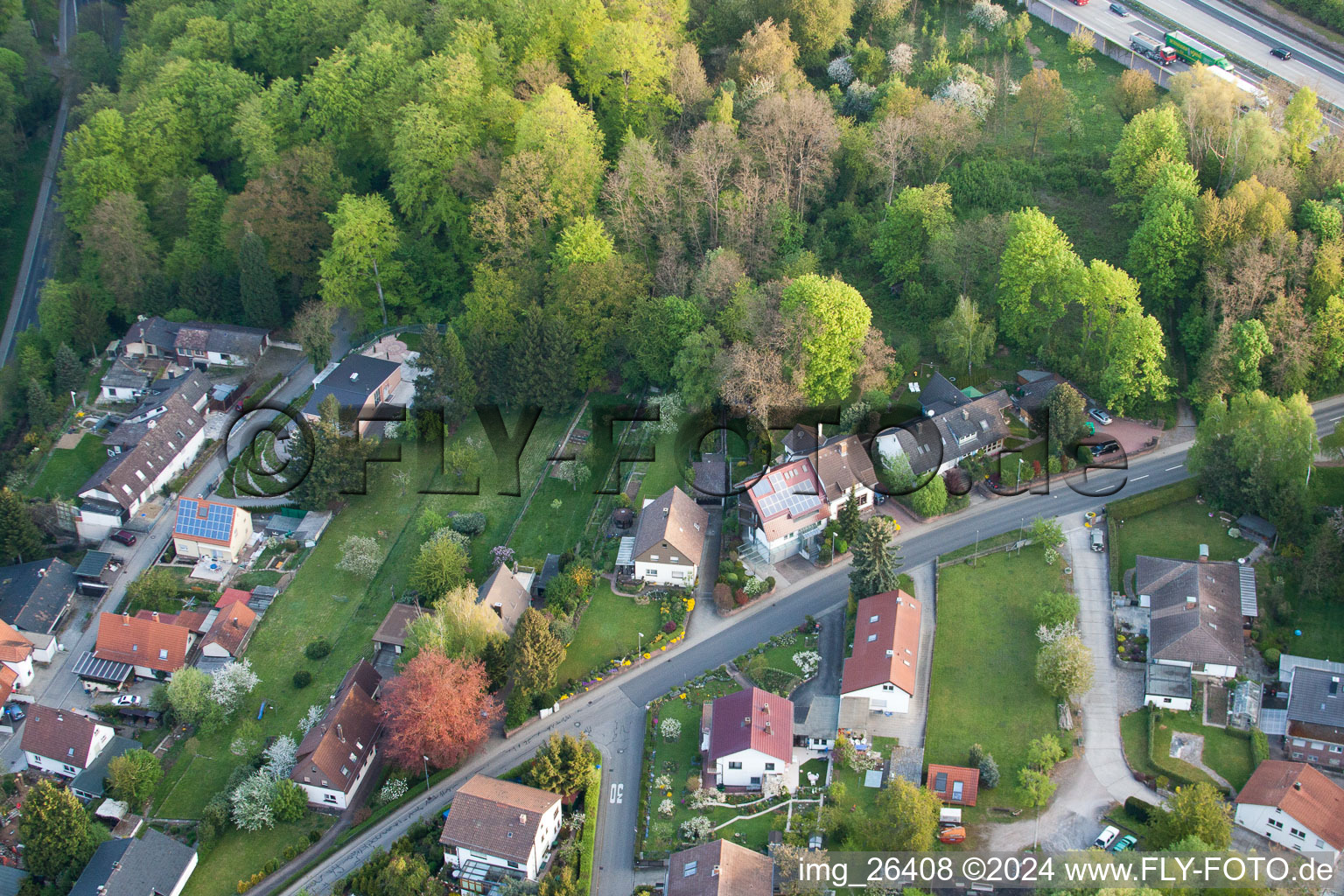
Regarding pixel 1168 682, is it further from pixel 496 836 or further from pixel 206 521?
pixel 206 521

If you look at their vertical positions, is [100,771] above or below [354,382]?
below

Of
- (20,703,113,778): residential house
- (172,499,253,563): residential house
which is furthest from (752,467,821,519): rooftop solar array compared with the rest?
(20,703,113,778): residential house

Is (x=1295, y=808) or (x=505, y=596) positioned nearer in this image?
(x=1295, y=808)

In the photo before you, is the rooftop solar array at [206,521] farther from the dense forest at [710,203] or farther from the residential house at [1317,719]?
the residential house at [1317,719]

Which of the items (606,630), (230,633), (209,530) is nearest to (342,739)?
(230,633)

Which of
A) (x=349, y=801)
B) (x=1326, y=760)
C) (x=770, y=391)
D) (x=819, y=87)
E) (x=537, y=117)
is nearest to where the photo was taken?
(x=1326, y=760)

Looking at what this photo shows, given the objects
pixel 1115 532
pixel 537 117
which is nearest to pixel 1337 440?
pixel 1115 532

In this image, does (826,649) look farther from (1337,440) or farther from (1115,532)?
(1337,440)

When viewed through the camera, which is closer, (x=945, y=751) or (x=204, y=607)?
(x=945, y=751)
